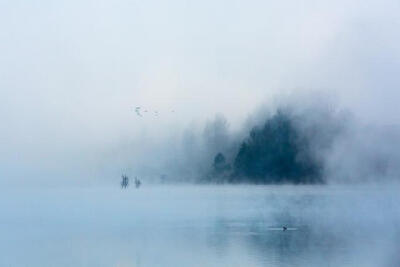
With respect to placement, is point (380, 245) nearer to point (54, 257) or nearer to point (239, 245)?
point (239, 245)

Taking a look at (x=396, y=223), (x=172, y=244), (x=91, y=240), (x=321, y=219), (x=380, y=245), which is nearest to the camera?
(x=380, y=245)

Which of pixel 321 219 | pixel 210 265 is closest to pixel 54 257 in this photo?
pixel 210 265

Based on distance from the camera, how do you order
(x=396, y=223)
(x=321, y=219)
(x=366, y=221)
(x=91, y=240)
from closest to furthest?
1. (x=91, y=240)
2. (x=396, y=223)
3. (x=366, y=221)
4. (x=321, y=219)

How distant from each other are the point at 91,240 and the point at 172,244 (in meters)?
5.57

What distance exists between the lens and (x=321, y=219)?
62.9 metres

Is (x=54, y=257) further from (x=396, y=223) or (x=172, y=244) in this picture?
(x=396, y=223)

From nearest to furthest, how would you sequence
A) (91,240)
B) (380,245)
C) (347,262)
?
(347,262), (380,245), (91,240)

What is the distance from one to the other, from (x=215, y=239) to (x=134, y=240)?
481 centimetres

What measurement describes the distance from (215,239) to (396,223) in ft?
50.9

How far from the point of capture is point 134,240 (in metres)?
44.6

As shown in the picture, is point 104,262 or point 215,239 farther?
point 215,239

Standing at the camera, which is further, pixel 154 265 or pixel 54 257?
pixel 54 257

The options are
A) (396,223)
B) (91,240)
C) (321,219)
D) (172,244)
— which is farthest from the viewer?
(321,219)

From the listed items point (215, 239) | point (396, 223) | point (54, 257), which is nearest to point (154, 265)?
point (54, 257)
